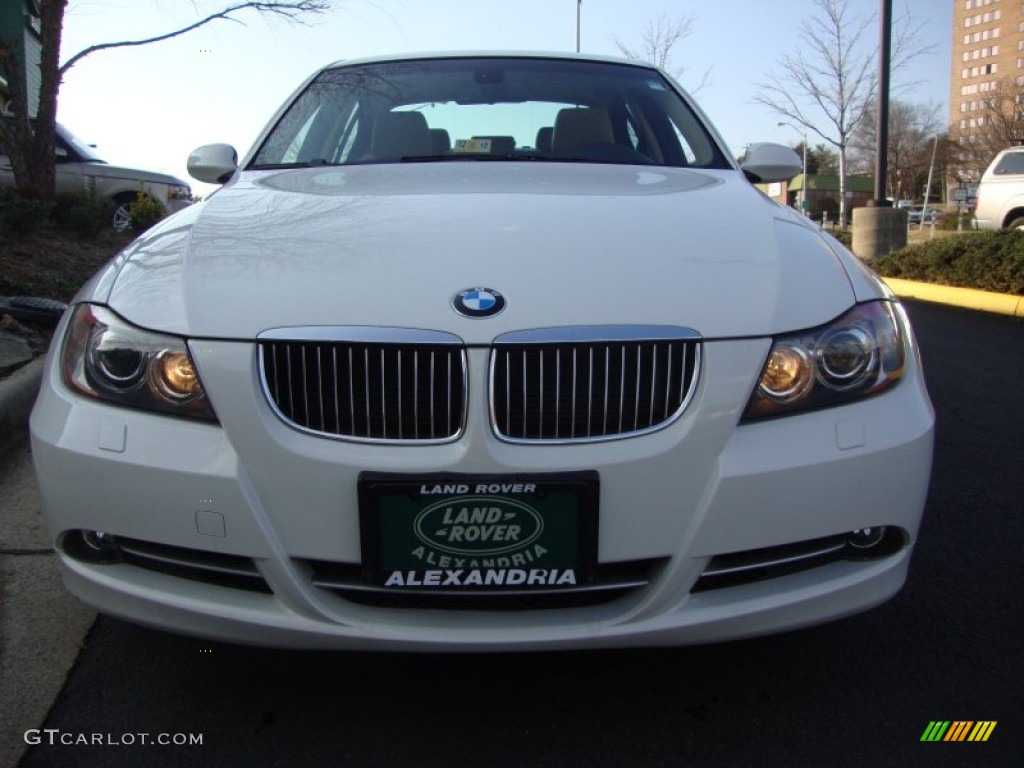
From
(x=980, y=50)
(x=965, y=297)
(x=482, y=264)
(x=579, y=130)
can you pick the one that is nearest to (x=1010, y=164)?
(x=965, y=297)

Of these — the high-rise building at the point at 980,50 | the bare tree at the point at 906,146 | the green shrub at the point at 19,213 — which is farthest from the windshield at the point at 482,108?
the high-rise building at the point at 980,50

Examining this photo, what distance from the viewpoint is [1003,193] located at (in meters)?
13.5

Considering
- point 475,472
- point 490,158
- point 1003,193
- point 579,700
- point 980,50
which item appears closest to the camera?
point 475,472

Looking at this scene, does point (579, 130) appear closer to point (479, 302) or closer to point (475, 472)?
point (479, 302)

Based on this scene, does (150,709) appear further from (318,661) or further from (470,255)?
(470,255)

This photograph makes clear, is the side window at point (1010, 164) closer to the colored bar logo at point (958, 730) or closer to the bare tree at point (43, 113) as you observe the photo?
the bare tree at point (43, 113)

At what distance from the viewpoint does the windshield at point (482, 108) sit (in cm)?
330

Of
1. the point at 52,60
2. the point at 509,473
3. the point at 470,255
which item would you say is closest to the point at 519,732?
the point at 509,473

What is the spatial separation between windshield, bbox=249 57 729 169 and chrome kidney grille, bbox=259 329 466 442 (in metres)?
1.46

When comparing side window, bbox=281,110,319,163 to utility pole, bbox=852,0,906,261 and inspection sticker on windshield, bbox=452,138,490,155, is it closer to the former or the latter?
inspection sticker on windshield, bbox=452,138,490,155

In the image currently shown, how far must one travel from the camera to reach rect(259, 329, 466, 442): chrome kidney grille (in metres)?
1.84

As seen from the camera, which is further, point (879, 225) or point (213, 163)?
point (879, 225)

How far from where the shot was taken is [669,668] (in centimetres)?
228

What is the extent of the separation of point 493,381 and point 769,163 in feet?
6.80
